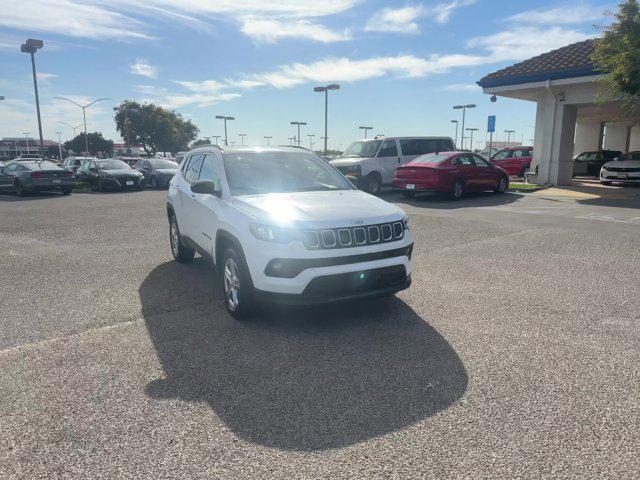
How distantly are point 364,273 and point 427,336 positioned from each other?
809 mm

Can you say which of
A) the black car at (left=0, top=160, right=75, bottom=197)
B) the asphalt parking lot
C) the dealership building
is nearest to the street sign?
the dealership building

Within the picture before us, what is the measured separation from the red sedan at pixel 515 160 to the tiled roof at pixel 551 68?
556 cm

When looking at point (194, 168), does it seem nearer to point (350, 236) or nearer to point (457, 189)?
point (350, 236)

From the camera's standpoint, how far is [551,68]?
1920 centimetres

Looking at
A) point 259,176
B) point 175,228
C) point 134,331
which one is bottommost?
point 134,331

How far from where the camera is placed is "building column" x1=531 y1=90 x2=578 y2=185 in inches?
785

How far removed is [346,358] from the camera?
402cm

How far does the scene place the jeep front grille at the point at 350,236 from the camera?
4320 millimetres

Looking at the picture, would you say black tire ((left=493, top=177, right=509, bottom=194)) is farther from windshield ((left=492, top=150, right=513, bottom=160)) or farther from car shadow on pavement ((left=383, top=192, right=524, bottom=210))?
windshield ((left=492, top=150, right=513, bottom=160))

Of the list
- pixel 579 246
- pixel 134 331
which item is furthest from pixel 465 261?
pixel 134 331

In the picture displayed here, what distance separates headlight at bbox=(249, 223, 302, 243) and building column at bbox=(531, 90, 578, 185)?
1900 cm

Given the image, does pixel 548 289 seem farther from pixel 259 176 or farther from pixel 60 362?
pixel 60 362

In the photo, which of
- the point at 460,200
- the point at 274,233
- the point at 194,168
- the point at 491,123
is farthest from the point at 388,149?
the point at 274,233

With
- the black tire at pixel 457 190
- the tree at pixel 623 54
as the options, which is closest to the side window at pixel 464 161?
the black tire at pixel 457 190
